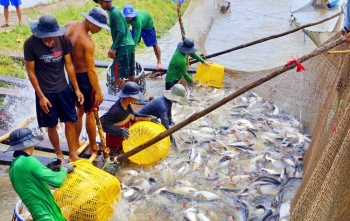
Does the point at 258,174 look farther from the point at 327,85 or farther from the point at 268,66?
the point at 268,66

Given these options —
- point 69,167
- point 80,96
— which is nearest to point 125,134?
point 80,96

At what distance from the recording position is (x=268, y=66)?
468 inches

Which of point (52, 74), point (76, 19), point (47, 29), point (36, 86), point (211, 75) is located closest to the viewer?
point (47, 29)

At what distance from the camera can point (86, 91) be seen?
18.5 feet

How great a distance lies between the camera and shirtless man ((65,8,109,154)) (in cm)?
520

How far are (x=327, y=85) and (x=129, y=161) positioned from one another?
354 cm

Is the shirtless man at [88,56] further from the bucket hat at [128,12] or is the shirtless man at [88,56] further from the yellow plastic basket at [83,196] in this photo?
the bucket hat at [128,12]

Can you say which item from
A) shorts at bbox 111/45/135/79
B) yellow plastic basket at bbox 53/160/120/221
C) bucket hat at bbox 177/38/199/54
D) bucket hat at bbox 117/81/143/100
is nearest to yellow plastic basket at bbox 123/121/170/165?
bucket hat at bbox 117/81/143/100

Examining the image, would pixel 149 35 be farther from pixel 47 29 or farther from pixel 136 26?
pixel 47 29

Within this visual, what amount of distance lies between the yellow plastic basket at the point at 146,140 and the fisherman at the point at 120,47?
2.16 meters

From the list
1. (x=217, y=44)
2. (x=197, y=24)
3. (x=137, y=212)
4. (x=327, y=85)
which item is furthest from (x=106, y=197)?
(x=217, y=44)

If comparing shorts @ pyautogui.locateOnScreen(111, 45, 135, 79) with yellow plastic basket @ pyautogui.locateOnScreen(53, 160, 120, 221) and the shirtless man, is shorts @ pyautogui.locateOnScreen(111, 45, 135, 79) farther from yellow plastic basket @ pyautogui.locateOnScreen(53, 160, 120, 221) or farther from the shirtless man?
yellow plastic basket @ pyautogui.locateOnScreen(53, 160, 120, 221)

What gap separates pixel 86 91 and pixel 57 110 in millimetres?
546

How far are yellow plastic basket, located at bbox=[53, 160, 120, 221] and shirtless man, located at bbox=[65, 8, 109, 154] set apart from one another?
1492mm
